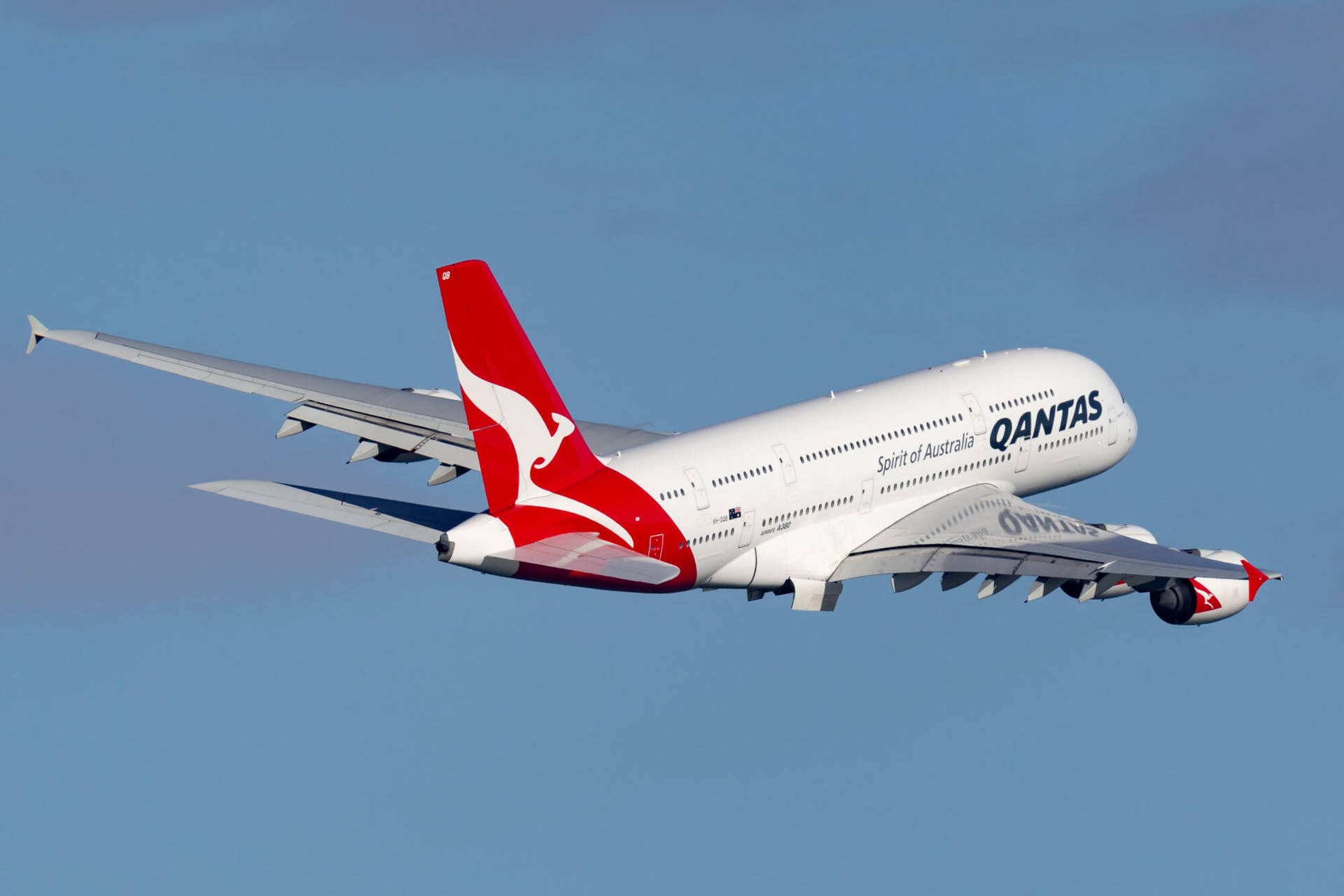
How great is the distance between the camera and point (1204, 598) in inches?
2810

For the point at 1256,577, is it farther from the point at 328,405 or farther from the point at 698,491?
the point at 328,405

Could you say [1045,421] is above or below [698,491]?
above

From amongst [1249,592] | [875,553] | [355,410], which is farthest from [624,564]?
[1249,592]

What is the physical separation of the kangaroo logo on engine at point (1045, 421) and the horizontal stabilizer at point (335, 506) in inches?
824

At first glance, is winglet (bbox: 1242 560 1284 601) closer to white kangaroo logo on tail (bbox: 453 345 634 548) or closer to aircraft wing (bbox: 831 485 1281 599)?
aircraft wing (bbox: 831 485 1281 599)

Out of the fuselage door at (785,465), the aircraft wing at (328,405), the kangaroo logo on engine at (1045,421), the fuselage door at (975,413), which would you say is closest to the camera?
the fuselage door at (785,465)

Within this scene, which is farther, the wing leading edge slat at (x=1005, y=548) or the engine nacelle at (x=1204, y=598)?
the engine nacelle at (x=1204, y=598)

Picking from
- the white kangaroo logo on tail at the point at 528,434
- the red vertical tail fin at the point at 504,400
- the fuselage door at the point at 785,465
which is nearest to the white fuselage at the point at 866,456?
the fuselage door at the point at 785,465

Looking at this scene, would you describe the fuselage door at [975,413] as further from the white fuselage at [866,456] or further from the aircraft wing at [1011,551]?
the aircraft wing at [1011,551]

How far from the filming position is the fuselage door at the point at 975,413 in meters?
74.1

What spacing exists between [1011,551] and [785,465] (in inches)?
278

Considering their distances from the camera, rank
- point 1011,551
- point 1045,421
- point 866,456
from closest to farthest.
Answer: point 1011,551
point 866,456
point 1045,421

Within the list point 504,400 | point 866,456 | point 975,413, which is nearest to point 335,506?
point 504,400

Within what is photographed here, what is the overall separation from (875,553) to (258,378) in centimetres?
2030
